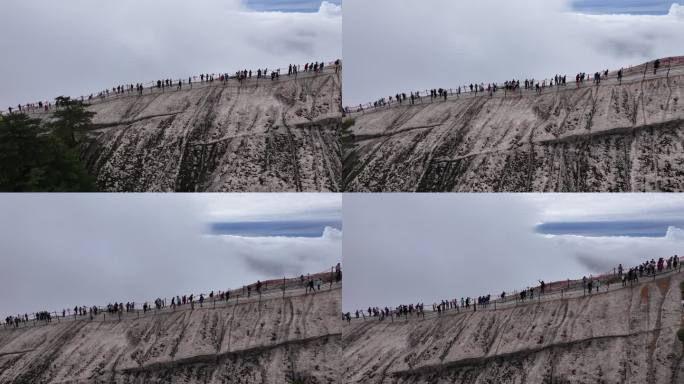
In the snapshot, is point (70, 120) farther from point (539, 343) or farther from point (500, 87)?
point (539, 343)

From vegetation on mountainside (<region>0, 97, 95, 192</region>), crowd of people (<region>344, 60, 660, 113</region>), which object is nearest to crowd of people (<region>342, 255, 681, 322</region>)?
crowd of people (<region>344, 60, 660, 113</region>)

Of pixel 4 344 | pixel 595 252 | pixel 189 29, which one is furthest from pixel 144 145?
pixel 595 252

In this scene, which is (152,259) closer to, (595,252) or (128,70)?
(128,70)

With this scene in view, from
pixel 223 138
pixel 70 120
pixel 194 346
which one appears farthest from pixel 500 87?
pixel 70 120

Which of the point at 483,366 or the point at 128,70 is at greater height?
the point at 128,70

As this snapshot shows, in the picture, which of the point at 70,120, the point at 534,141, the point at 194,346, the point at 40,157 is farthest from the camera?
the point at 194,346

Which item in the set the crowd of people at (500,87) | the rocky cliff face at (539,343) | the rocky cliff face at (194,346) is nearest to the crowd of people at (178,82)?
the crowd of people at (500,87)

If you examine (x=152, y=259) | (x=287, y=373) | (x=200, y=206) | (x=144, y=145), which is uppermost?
(x=144, y=145)
